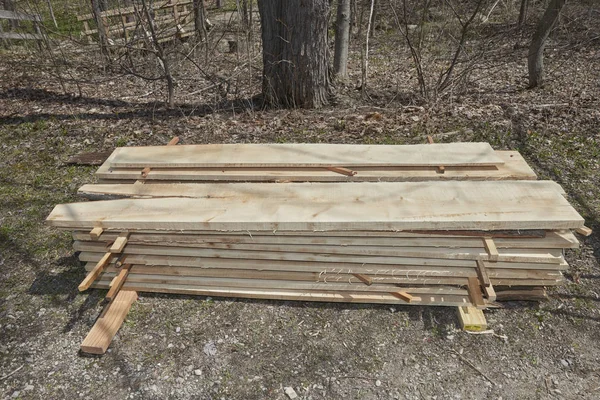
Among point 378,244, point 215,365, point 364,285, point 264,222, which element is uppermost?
point 264,222

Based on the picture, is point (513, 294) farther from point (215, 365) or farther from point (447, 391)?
point (215, 365)

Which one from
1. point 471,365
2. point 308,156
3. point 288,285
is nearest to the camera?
point 471,365

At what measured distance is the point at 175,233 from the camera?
3.11 meters

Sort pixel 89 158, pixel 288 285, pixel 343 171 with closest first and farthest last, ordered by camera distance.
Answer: pixel 288 285 < pixel 343 171 < pixel 89 158

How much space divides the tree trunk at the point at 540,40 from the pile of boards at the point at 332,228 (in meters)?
3.64

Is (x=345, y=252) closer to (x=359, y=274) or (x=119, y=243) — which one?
(x=359, y=274)

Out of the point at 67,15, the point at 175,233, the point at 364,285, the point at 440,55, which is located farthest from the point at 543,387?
the point at 67,15

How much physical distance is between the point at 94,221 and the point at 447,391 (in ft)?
8.64

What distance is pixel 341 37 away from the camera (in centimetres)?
664

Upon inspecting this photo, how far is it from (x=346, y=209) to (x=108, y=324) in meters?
1.90

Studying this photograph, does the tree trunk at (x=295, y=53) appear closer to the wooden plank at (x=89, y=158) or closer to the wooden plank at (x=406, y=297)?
the wooden plank at (x=89, y=158)

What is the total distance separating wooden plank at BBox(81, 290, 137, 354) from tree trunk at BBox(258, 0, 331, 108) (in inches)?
151

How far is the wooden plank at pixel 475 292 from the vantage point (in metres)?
2.94

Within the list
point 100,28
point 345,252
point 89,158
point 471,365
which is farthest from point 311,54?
point 100,28
